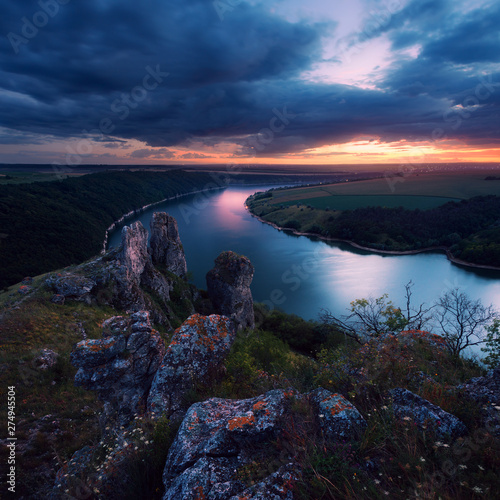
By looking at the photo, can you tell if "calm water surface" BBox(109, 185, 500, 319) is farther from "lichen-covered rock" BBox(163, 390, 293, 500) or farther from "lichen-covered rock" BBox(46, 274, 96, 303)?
"lichen-covered rock" BBox(163, 390, 293, 500)

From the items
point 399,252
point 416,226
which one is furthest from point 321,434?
point 416,226

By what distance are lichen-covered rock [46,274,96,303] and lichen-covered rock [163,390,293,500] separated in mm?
14644

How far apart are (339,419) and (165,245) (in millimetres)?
28712

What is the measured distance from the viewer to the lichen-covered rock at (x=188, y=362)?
5930 millimetres

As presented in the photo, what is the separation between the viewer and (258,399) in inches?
186

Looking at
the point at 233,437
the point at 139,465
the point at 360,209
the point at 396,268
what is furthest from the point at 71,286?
the point at 360,209

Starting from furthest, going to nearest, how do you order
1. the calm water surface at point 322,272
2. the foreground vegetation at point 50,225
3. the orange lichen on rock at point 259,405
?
the foreground vegetation at point 50,225 → the calm water surface at point 322,272 → the orange lichen on rock at point 259,405

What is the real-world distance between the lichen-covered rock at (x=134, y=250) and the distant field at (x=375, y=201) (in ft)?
351

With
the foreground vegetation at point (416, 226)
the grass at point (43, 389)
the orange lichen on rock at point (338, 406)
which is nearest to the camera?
the orange lichen on rock at point (338, 406)

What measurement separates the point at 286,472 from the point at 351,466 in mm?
816

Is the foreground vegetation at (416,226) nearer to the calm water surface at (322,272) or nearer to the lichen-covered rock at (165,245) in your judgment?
the calm water surface at (322,272)

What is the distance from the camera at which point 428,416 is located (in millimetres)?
3719

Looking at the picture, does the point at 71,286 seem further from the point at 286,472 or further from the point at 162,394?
the point at 286,472

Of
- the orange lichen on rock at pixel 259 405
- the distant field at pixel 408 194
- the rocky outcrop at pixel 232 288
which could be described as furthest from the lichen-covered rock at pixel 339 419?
the distant field at pixel 408 194
